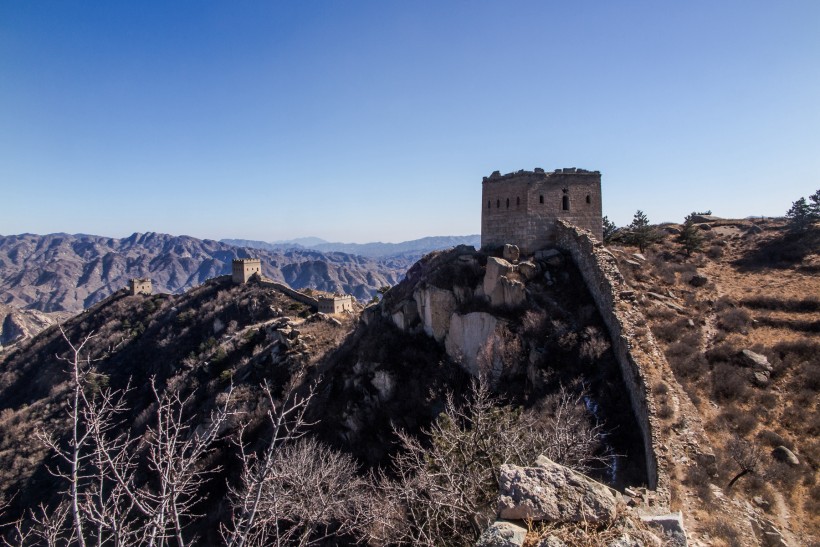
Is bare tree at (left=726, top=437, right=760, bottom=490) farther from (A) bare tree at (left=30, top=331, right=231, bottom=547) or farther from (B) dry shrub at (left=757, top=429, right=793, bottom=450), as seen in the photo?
(A) bare tree at (left=30, top=331, right=231, bottom=547)

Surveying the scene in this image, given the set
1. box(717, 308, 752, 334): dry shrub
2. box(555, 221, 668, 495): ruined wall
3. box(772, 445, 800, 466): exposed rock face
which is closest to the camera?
box(772, 445, 800, 466): exposed rock face

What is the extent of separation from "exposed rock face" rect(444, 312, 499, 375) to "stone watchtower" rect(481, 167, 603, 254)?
5153 mm

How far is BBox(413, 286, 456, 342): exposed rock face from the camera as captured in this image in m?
20.9

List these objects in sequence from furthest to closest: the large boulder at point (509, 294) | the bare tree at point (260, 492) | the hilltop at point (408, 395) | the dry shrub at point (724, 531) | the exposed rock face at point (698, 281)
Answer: the exposed rock face at point (698, 281) < the large boulder at point (509, 294) < the hilltop at point (408, 395) < the dry shrub at point (724, 531) < the bare tree at point (260, 492)

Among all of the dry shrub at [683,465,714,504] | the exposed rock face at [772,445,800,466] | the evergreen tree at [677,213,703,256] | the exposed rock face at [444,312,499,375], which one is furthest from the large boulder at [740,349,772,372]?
the evergreen tree at [677,213,703,256]

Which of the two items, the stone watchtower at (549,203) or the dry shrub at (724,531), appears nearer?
the dry shrub at (724,531)

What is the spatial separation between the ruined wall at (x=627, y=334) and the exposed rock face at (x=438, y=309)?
635 cm

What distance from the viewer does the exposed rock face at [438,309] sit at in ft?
68.5

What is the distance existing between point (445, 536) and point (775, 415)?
10586 mm

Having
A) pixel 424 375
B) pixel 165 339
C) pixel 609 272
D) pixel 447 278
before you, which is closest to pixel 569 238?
pixel 609 272

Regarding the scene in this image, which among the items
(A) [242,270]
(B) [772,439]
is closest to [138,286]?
(A) [242,270]

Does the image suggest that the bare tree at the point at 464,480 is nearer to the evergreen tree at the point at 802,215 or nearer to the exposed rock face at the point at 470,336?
the exposed rock face at the point at 470,336

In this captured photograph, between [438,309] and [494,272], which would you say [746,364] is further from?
[438,309]

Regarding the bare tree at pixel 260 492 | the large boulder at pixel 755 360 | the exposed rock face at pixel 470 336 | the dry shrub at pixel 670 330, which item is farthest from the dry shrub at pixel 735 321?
the bare tree at pixel 260 492
